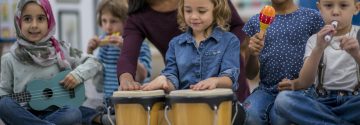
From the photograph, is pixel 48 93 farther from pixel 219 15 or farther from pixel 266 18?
pixel 266 18

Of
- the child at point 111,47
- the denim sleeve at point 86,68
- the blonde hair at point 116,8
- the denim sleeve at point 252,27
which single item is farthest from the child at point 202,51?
the blonde hair at point 116,8

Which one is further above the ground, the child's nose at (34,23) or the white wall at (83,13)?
the child's nose at (34,23)

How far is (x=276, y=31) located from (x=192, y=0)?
496 millimetres

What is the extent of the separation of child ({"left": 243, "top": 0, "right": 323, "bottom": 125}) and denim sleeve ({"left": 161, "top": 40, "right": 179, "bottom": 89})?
390mm

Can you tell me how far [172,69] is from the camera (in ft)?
12.1

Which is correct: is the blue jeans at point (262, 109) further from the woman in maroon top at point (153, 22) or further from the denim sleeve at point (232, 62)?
the woman in maroon top at point (153, 22)

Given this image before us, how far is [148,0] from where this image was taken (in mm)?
4195

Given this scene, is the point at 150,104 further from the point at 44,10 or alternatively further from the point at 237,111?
the point at 44,10

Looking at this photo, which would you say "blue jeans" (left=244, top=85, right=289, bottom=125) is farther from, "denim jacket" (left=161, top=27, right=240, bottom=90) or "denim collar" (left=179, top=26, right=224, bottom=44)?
"denim collar" (left=179, top=26, right=224, bottom=44)

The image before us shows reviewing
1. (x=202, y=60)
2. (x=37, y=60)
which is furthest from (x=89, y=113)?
(x=202, y=60)

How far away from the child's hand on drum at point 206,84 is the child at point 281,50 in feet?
1.13

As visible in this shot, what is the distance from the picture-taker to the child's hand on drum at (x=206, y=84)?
3355 mm

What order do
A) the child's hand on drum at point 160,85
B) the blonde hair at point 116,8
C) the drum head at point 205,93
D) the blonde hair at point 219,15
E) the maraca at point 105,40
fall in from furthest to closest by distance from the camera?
the blonde hair at point 116,8, the maraca at point 105,40, the blonde hair at point 219,15, the child's hand on drum at point 160,85, the drum head at point 205,93

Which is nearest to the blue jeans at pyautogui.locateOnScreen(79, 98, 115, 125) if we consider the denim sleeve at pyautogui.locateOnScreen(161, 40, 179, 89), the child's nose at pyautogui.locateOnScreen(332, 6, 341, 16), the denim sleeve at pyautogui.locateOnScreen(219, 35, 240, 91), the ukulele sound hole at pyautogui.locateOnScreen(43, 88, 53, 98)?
the ukulele sound hole at pyautogui.locateOnScreen(43, 88, 53, 98)
